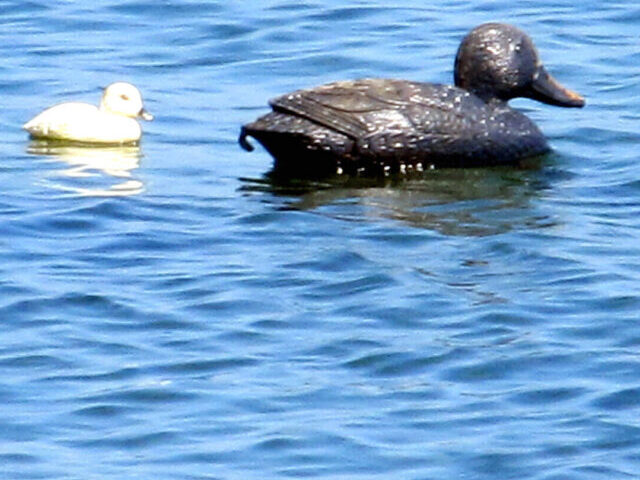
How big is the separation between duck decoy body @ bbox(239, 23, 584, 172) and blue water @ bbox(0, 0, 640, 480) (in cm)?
15

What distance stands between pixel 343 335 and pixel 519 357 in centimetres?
72

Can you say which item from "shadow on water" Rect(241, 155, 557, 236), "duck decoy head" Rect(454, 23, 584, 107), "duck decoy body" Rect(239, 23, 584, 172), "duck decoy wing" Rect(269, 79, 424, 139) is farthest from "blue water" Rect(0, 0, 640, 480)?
"duck decoy head" Rect(454, 23, 584, 107)

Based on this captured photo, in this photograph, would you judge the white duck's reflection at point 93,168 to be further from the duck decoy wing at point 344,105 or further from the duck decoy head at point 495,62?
the duck decoy head at point 495,62

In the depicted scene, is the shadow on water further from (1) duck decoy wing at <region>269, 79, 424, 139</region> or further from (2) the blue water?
(1) duck decoy wing at <region>269, 79, 424, 139</region>

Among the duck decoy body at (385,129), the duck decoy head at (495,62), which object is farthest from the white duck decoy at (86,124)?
the duck decoy head at (495,62)

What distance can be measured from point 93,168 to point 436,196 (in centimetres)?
180

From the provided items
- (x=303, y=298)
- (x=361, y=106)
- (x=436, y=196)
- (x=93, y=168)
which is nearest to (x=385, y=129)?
(x=361, y=106)

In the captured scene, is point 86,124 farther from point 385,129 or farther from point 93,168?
point 385,129

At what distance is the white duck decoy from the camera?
12828mm

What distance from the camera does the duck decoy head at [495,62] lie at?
12.8m

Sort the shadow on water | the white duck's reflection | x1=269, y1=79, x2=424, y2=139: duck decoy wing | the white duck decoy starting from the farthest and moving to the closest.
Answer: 1. the white duck decoy
2. x1=269, y1=79, x2=424, y2=139: duck decoy wing
3. the white duck's reflection
4. the shadow on water

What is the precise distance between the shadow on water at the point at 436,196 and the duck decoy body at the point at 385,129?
0.08 meters

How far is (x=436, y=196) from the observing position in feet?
38.8

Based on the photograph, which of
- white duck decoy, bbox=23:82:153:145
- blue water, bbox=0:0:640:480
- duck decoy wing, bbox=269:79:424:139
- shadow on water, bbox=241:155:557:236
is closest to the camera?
blue water, bbox=0:0:640:480
